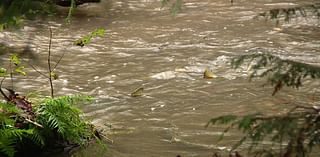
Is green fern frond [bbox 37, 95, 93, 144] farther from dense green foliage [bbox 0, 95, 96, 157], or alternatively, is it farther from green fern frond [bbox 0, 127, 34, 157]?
green fern frond [bbox 0, 127, 34, 157]

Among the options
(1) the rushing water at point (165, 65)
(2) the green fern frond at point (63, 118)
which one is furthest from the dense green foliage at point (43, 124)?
(1) the rushing water at point (165, 65)

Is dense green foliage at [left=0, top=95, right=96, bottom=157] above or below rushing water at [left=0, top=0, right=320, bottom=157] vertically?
above

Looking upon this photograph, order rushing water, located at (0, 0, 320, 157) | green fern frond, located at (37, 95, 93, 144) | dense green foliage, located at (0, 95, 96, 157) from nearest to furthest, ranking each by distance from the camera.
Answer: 1. dense green foliage, located at (0, 95, 96, 157)
2. green fern frond, located at (37, 95, 93, 144)
3. rushing water, located at (0, 0, 320, 157)

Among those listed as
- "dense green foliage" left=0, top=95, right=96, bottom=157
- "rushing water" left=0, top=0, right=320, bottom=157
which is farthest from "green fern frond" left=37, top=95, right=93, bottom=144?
"rushing water" left=0, top=0, right=320, bottom=157

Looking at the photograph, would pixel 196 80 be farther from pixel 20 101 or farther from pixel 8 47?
pixel 8 47

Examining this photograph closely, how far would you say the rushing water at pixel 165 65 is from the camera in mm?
4680

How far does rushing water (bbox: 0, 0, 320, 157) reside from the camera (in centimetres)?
468

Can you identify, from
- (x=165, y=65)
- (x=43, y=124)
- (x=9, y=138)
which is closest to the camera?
(x=9, y=138)

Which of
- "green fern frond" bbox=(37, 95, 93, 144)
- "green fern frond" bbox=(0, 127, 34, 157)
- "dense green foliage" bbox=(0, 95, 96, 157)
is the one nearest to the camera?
"green fern frond" bbox=(0, 127, 34, 157)

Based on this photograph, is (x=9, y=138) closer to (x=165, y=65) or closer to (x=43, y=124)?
(x=43, y=124)

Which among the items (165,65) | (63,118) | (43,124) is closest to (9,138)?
(43,124)

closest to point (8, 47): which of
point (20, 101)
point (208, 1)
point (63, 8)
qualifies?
point (63, 8)

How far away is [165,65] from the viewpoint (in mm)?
6625

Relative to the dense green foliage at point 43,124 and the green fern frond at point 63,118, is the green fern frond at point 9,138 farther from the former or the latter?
the green fern frond at point 63,118
